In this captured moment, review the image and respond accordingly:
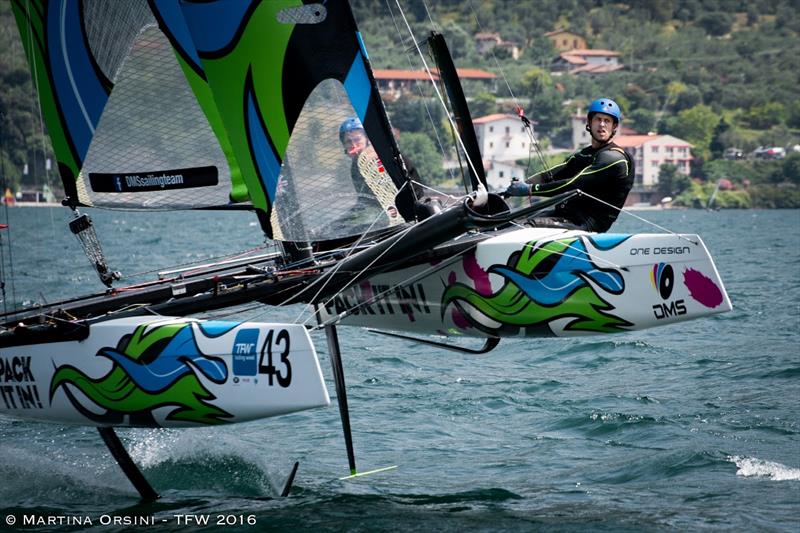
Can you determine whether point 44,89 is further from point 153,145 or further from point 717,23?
point 717,23

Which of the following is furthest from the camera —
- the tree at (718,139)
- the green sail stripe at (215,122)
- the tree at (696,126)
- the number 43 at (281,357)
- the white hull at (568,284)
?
the tree at (696,126)

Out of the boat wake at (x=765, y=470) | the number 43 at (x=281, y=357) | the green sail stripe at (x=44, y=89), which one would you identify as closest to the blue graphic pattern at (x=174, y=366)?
the number 43 at (x=281, y=357)

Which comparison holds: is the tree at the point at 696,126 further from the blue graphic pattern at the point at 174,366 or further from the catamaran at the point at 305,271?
the blue graphic pattern at the point at 174,366

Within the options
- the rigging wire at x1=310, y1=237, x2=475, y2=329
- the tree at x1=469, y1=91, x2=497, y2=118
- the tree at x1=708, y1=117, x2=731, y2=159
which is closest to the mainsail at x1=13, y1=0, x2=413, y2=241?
the rigging wire at x1=310, y1=237, x2=475, y2=329

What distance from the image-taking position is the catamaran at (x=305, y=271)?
6957 millimetres

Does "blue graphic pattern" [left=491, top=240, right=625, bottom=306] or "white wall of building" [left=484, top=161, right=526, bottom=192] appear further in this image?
"white wall of building" [left=484, top=161, right=526, bottom=192]

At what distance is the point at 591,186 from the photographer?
763cm

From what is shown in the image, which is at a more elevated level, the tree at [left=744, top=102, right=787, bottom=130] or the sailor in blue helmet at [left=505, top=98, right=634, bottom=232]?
the tree at [left=744, top=102, right=787, bottom=130]

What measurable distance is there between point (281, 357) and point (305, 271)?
40.8 inches

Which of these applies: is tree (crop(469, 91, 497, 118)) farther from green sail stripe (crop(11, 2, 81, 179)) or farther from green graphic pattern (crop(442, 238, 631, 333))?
green graphic pattern (crop(442, 238, 631, 333))

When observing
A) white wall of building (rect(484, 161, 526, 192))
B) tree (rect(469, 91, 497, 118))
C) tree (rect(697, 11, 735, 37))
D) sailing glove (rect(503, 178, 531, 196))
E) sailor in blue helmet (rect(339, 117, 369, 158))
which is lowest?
white wall of building (rect(484, 161, 526, 192))

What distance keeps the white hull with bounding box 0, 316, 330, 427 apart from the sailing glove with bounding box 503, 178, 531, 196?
1790 millimetres

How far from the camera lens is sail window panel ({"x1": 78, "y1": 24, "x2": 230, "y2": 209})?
8758 millimetres

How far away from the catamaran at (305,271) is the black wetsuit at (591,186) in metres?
0.28
